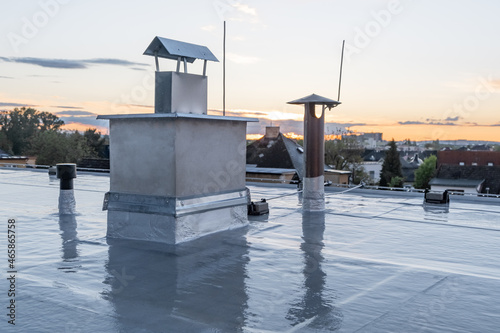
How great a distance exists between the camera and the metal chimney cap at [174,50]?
883 cm

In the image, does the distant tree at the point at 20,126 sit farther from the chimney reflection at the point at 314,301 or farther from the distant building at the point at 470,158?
the chimney reflection at the point at 314,301

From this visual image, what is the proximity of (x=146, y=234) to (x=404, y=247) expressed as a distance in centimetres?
447

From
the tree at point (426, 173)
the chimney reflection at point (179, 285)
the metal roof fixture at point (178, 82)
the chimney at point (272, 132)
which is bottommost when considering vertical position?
the tree at point (426, 173)

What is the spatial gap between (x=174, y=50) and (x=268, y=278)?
15.8 ft

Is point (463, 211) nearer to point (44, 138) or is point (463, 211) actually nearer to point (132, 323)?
point (132, 323)

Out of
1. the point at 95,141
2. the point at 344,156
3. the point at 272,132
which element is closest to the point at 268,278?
the point at 272,132

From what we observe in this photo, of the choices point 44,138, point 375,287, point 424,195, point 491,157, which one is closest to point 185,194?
point 375,287

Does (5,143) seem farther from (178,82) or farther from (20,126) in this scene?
(178,82)

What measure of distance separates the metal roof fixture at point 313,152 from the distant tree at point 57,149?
2927 inches

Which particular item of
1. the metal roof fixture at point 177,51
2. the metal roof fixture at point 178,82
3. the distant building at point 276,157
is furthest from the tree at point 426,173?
the metal roof fixture at point 178,82

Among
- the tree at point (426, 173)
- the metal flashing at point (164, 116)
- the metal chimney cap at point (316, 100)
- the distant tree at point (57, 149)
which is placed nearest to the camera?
the metal flashing at point (164, 116)

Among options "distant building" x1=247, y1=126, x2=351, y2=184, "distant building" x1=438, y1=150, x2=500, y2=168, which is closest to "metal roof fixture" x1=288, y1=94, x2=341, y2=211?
"distant building" x1=247, y1=126, x2=351, y2=184

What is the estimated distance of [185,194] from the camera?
27.8 ft

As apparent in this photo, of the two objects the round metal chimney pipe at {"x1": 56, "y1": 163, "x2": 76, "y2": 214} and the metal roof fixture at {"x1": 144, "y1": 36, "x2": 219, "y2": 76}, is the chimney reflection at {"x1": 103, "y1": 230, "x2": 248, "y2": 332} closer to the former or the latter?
the metal roof fixture at {"x1": 144, "y1": 36, "x2": 219, "y2": 76}
